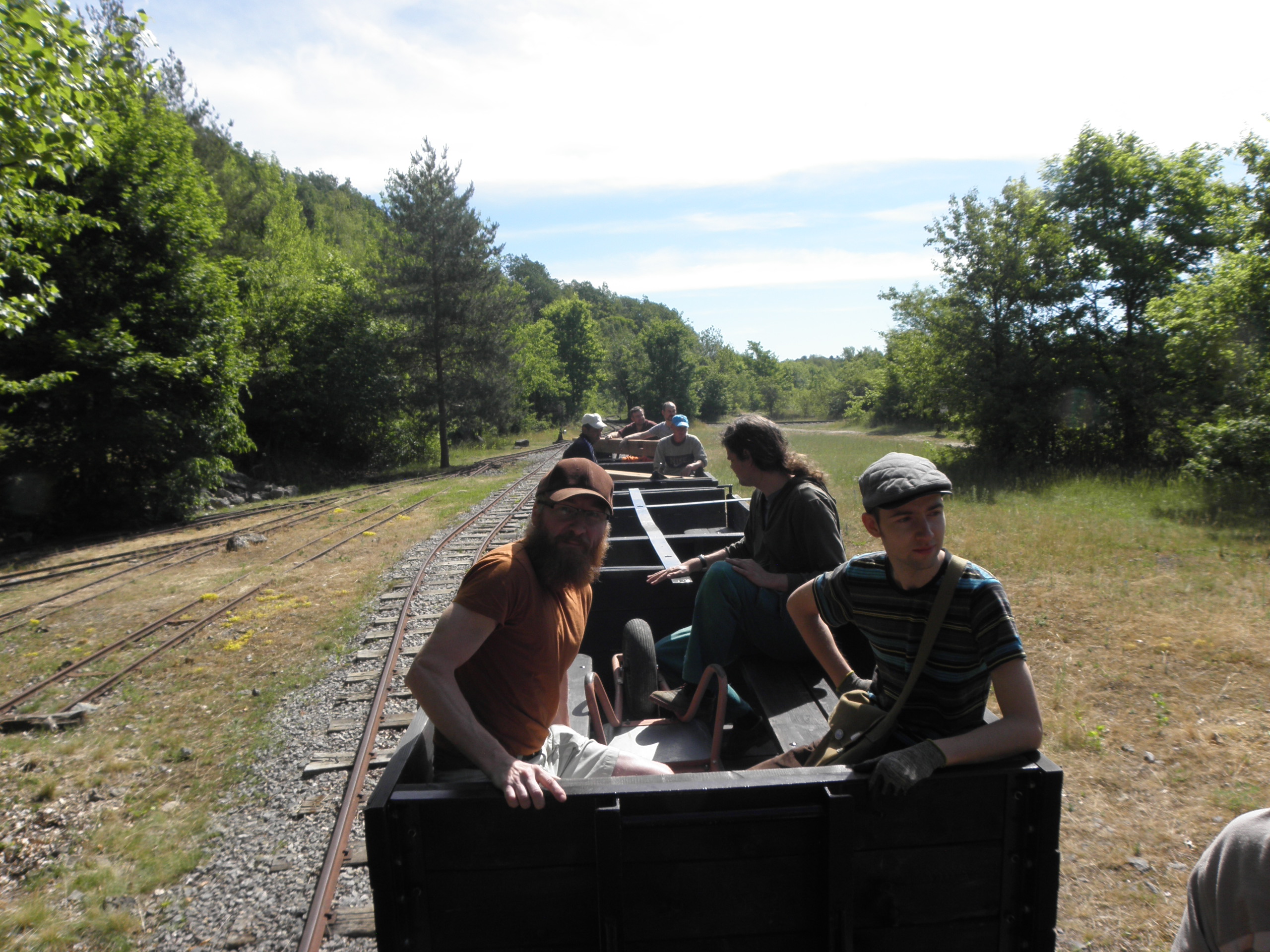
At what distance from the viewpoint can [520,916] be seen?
182cm

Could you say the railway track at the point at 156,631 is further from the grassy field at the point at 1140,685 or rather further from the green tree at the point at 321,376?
the green tree at the point at 321,376

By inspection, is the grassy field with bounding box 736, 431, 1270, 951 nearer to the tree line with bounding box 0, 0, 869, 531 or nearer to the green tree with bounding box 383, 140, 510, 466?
the tree line with bounding box 0, 0, 869, 531

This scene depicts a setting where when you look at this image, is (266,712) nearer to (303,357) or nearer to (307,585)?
(307,585)

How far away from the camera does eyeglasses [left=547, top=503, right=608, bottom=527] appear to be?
247 cm

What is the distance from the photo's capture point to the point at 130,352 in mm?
14102

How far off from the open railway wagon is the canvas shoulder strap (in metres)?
0.20

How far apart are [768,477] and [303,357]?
28553 millimetres

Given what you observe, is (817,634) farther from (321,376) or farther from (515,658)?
(321,376)

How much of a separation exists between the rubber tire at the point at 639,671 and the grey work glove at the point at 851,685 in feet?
4.87

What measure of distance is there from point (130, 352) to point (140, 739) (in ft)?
38.1

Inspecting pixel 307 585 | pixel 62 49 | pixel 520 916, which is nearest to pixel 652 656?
pixel 520 916

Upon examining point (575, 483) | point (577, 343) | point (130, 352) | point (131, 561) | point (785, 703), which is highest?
point (577, 343)

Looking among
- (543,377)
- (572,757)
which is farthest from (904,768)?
(543,377)

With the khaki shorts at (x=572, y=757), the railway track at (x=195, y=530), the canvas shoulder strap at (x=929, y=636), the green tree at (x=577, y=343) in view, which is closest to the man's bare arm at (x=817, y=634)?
the canvas shoulder strap at (x=929, y=636)
